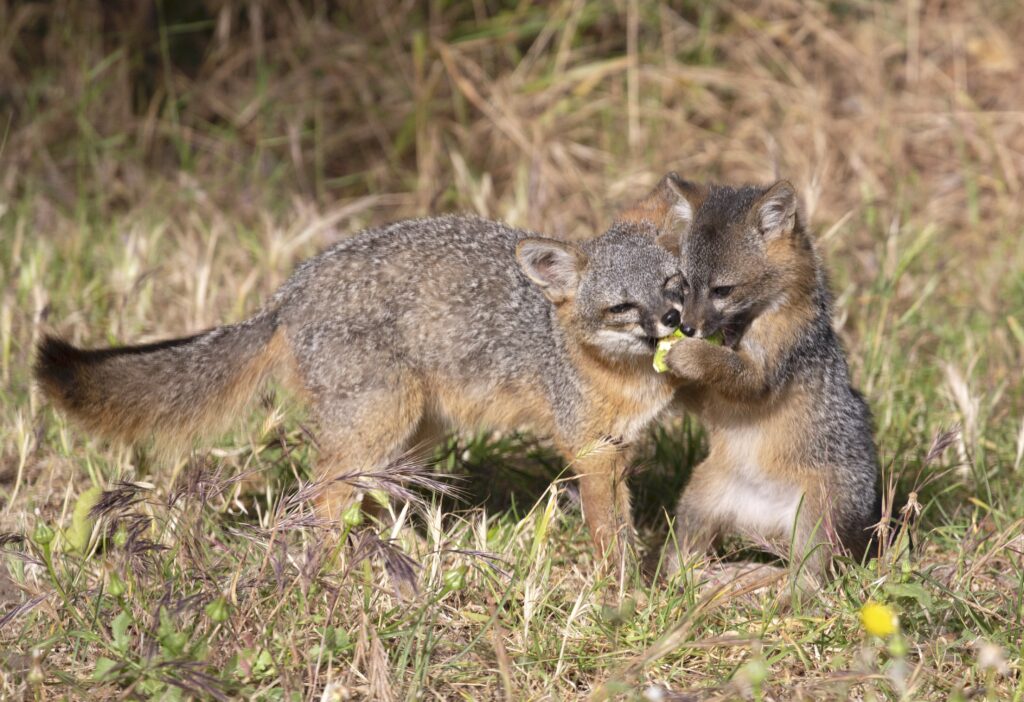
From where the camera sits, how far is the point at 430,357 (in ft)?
16.0

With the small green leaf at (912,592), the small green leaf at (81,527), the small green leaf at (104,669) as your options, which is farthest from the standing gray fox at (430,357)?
the small green leaf at (104,669)

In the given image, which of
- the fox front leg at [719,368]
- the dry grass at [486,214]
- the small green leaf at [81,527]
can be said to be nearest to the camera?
the dry grass at [486,214]

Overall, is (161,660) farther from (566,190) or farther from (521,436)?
(566,190)

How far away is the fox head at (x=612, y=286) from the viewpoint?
4.52 meters

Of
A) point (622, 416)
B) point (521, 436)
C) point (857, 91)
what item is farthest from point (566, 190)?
point (622, 416)

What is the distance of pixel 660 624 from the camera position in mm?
4062

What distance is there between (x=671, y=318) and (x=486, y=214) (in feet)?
10.0

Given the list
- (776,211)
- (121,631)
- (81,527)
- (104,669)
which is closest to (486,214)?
(776,211)

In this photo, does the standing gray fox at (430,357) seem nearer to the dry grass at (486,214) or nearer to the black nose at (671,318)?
the black nose at (671,318)

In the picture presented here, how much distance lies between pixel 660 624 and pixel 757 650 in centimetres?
71

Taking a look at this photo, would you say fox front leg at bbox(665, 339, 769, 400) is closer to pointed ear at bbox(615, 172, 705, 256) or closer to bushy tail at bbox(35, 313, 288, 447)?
pointed ear at bbox(615, 172, 705, 256)

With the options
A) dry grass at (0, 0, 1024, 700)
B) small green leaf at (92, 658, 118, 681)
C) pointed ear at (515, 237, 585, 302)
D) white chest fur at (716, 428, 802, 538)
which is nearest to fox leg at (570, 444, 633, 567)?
dry grass at (0, 0, 1024, 700)

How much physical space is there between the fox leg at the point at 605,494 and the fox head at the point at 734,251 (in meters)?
0.65

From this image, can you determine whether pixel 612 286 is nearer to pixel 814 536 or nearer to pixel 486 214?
pixel 814 536
